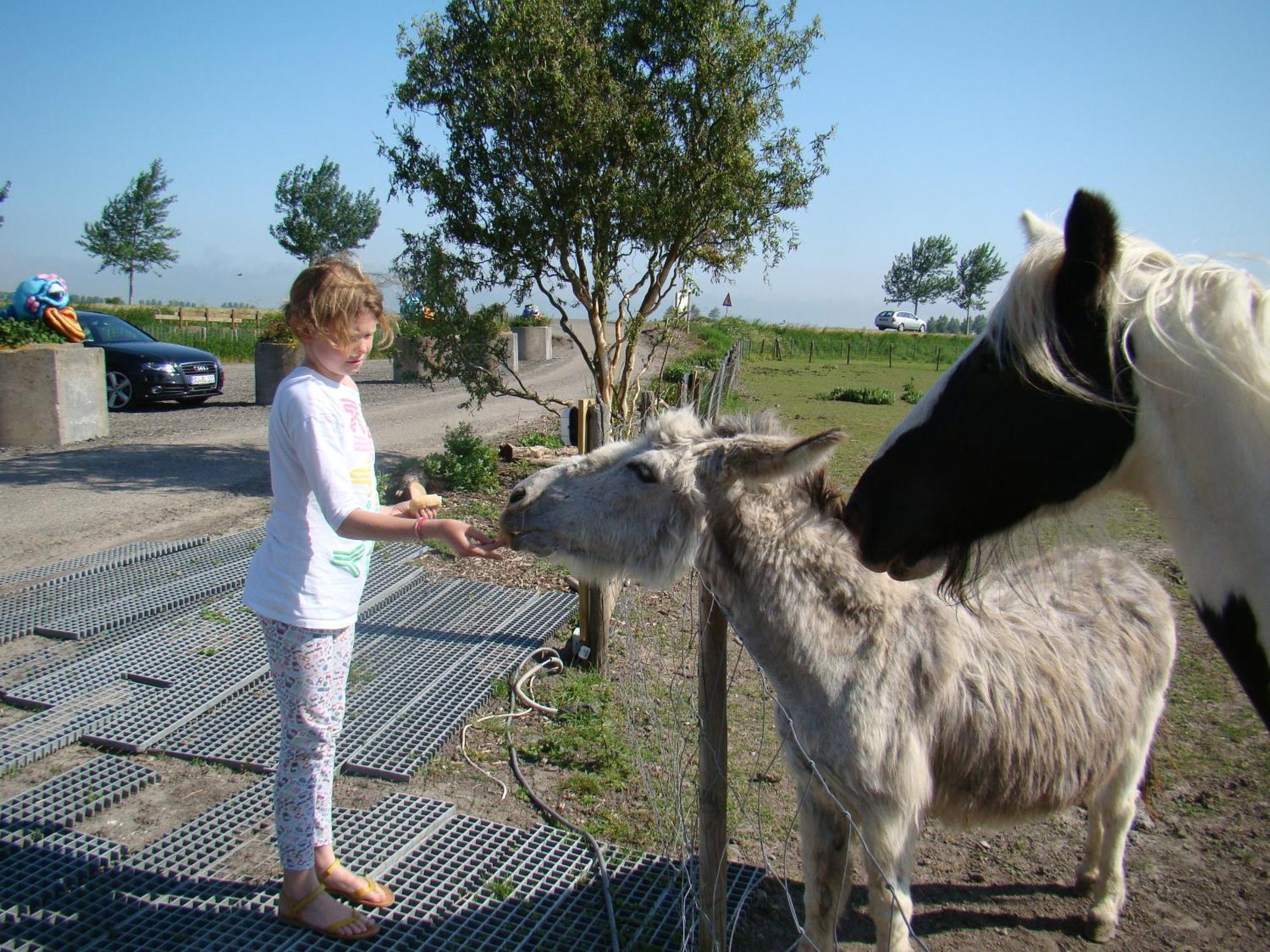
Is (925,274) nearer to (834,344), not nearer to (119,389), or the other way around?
(834,344)

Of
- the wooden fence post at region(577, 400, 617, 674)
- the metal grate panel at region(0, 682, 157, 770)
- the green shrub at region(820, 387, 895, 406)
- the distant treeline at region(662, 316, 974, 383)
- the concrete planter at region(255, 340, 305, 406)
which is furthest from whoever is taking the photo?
the distant treeline at region(662, 316, 974, 383)

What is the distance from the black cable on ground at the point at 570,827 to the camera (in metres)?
3.07

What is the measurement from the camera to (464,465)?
9914 mm

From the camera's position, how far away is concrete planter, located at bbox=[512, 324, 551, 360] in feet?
97.0

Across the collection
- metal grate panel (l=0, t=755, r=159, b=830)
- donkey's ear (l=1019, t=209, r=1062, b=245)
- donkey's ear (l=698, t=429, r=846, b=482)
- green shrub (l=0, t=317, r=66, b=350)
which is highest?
donkey's ear (l=1019, t=209, r=1062, b=245)

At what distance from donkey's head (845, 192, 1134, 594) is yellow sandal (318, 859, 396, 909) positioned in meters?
2.60

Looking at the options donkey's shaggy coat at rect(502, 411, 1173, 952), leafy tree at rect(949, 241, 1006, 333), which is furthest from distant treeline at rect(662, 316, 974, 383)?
donkey's shaggy coat at rect(502, 411, 1173, 952)

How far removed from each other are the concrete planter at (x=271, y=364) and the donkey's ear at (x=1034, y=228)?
16.1 m

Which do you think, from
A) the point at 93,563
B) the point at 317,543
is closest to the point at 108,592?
the point at 93,563

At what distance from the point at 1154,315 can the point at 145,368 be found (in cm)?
1848

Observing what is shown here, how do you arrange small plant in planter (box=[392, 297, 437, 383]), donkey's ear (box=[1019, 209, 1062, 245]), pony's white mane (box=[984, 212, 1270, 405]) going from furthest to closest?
small plant in planter (box=[392, 297, 437, 383]) < donkey's ear (box=[1019, 209, 1062, 245]) < pony's white mane (box=[984, 212, 1270, 405])

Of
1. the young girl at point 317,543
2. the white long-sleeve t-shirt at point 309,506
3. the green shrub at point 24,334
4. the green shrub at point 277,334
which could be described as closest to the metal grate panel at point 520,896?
the young girl at point 317,543

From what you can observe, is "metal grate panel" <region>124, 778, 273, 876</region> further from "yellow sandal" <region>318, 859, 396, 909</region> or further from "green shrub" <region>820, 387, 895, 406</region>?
"green shrub" <region>820, 387, 895, 406</region>

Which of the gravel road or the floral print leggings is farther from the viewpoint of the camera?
the gravel road
